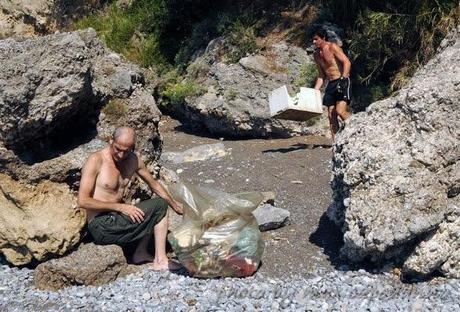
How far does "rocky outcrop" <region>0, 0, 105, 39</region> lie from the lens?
52.7ft

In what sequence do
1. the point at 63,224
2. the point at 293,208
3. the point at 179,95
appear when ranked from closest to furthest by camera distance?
1. the point at 63,224
2. the point at 293,208
3. the point at 179,95

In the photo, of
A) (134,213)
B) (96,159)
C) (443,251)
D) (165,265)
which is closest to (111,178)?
(96,159)

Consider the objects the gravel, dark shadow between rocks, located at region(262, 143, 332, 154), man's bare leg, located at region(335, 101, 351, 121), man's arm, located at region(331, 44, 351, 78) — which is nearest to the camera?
the gravel

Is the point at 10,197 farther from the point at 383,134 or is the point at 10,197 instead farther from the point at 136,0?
the point at 136,0

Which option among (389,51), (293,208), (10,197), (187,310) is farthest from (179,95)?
(187,310)

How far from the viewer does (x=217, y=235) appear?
5551 mm

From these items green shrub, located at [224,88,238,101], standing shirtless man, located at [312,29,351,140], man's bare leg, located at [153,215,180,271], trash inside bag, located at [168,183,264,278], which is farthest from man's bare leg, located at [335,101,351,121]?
man's bare leg, located at [153,215,180,271]

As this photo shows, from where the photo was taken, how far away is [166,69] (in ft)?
44.8

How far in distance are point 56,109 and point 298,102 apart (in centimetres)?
393

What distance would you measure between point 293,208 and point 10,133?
2.73 m

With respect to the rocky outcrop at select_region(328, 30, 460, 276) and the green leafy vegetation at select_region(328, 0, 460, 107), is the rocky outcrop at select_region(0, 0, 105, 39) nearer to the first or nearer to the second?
the green leafy vegetation at select_region(328, 0, 460, 107)

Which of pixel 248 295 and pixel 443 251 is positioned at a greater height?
pixel 443 251

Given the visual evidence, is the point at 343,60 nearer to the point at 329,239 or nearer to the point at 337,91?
the point at 337,91

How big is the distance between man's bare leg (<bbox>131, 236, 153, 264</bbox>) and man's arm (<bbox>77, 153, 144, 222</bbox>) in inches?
11.5
